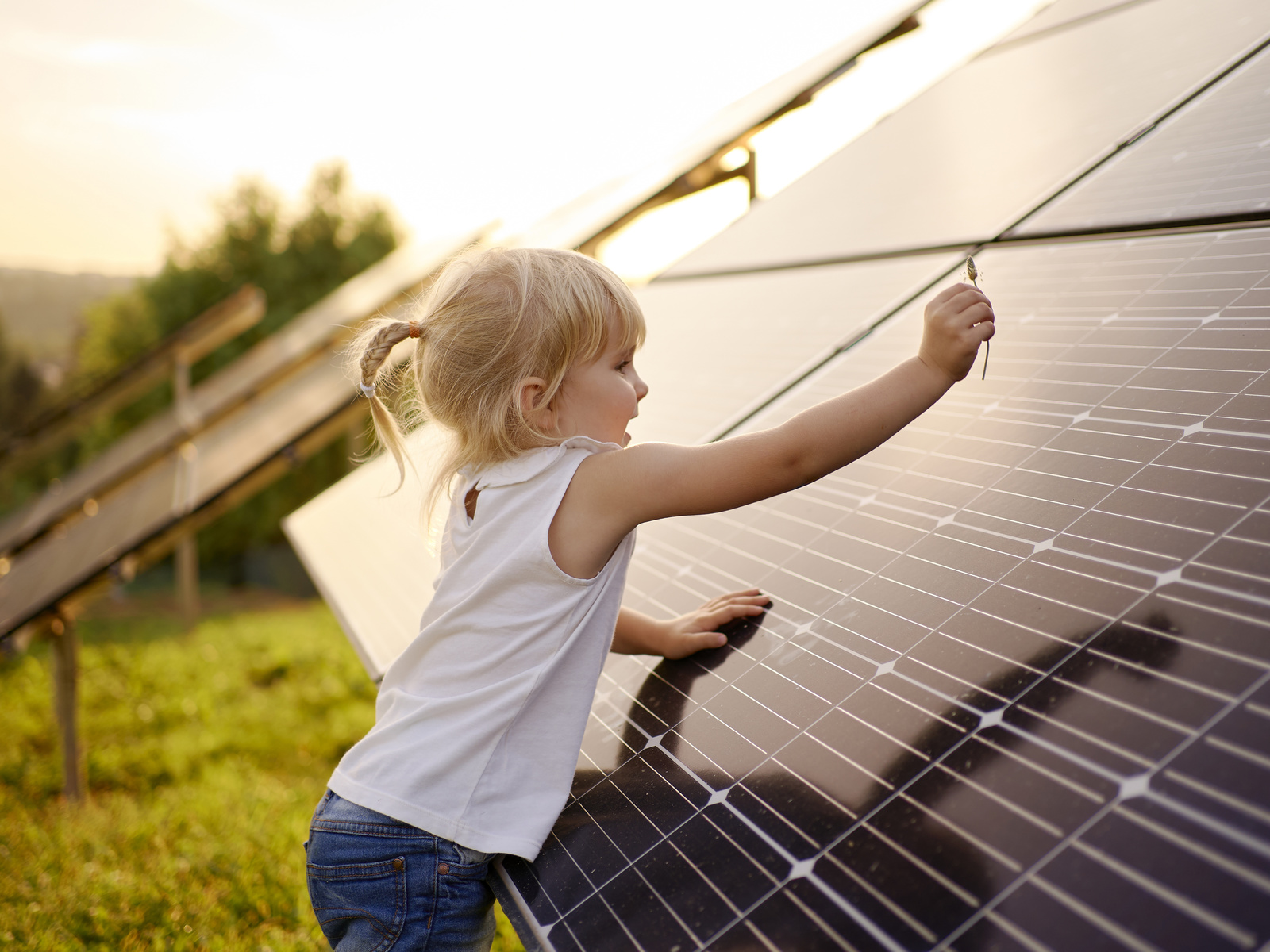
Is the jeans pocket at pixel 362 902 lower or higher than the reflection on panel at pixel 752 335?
lower

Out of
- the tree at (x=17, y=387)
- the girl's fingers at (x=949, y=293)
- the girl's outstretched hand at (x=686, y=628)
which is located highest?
the girl's fingers at (x=949, y=293)

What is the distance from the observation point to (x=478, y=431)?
1870 millimetres

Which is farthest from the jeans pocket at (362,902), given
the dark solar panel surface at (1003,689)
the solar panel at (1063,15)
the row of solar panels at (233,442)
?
the solar panel at (1063,15)

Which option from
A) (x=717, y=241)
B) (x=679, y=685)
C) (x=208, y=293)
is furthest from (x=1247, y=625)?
(x=208, y=293)

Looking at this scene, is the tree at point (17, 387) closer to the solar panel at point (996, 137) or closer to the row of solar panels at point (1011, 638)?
the solar panel at point (996, 137)

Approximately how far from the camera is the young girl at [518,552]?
159 cm

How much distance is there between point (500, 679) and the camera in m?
1.76

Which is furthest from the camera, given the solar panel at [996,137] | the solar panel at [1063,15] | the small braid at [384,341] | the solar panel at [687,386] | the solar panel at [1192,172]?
the solar panel at [1063,15]

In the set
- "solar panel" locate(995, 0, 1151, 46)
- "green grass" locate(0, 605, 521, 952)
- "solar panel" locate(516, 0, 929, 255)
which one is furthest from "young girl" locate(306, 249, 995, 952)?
"solar panel" locate(995, 0, 1151, 46)

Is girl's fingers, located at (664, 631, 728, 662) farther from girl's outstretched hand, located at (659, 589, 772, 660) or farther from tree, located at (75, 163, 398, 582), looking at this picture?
tree, located at (75, 163, 398, 582)

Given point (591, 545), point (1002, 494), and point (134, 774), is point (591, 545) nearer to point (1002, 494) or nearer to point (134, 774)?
point (1002, 494)

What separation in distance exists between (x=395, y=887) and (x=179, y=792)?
4166 mm

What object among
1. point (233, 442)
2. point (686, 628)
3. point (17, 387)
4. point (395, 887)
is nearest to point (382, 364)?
point (686, 628)

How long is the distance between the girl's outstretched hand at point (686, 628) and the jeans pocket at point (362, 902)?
64 centimetres
